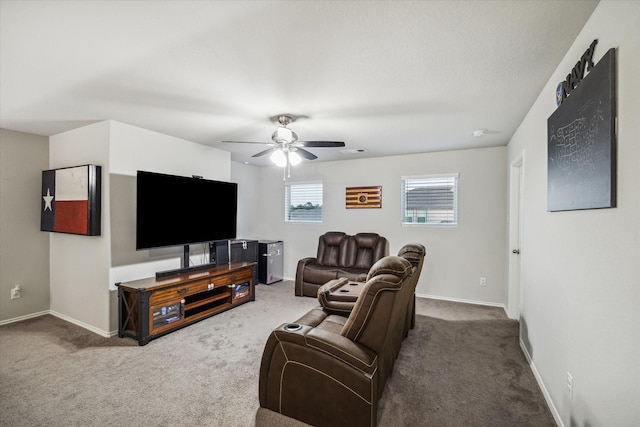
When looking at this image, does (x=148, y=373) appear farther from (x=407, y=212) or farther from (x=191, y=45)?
(x=407, y=212)

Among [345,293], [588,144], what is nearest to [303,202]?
[345,293]

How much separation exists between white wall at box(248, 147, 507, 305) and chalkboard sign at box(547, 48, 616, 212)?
9.35 feet

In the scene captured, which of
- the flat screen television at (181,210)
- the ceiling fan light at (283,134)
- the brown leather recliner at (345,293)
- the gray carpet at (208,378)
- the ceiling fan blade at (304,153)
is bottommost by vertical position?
the gray carpet at (208,378)

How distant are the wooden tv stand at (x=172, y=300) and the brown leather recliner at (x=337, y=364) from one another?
6.17 feet

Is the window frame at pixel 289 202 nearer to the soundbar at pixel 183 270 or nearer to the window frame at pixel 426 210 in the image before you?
the window frame at pixel 426 210

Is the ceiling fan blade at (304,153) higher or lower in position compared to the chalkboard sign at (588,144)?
higher

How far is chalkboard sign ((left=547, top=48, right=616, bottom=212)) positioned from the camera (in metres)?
1.31

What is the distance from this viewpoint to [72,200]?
3592 mm

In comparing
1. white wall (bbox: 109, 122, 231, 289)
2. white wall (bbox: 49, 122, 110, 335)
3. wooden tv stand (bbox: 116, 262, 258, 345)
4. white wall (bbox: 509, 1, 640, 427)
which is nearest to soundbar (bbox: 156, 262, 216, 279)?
wooden tv stand (bbox: 116, 262, 258, 345)

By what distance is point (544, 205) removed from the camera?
2.36m

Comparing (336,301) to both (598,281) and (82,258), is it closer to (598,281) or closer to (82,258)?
(598,281)

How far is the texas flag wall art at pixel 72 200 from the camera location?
339 centimetres

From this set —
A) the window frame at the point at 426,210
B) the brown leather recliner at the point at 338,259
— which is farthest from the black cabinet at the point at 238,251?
the window frame at the point at 426,210

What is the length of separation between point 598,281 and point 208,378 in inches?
110
